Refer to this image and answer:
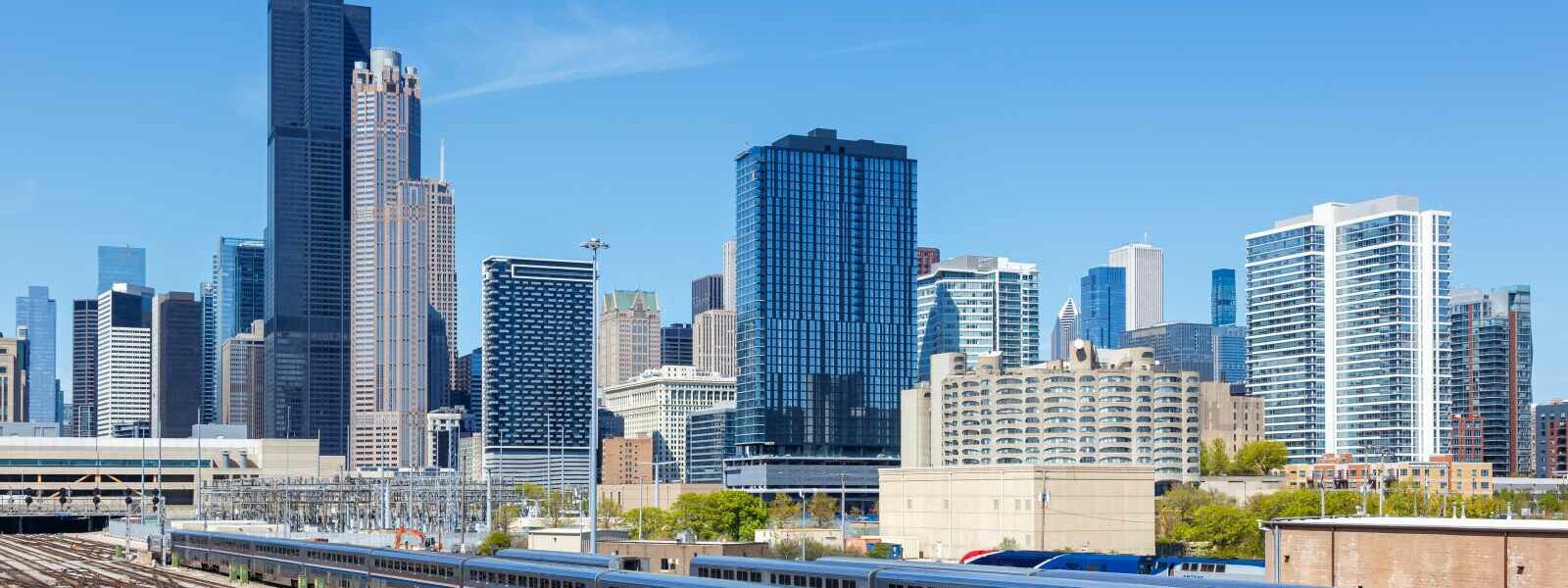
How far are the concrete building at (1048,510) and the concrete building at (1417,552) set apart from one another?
84.1m

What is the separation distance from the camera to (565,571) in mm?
66188

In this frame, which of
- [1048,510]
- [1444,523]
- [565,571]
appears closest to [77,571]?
[565,571]

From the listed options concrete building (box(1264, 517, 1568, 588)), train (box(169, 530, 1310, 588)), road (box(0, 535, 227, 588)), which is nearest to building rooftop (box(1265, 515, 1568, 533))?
concrete building (box(1264, 517, 1568, 588))

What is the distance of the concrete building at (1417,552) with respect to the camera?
54844 millimetres

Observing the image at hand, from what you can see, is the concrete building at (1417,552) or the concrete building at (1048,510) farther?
the concrete building at (1048,510)

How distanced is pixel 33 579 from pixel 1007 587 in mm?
76429

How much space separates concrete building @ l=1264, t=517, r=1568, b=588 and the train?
8.65m

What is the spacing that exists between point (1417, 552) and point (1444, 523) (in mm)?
1338

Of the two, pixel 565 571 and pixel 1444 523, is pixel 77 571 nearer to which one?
pixel 565 571

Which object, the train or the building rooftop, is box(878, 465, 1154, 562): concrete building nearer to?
the train

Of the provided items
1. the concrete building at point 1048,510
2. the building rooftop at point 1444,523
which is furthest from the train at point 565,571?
the concrete building at point 1048,510

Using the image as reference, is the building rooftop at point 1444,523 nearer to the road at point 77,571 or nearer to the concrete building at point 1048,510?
the road at point 77,571

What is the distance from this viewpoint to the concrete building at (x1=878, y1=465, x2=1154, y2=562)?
500 ft

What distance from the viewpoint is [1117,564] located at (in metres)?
95.1
